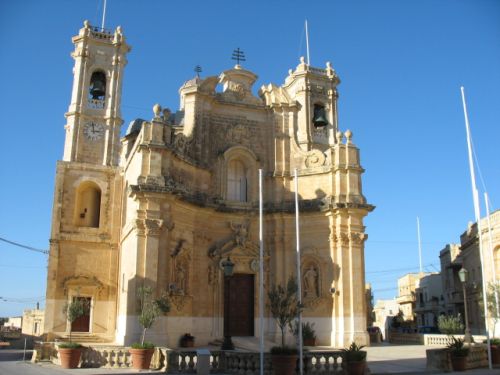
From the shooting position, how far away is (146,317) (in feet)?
62.3

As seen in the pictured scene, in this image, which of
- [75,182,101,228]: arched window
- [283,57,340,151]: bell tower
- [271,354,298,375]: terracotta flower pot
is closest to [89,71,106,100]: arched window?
[75,182,101,228]: arched window

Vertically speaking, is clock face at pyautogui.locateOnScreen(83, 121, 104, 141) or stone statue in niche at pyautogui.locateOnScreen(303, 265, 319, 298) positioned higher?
clock face at pyautogui.locateOnScreen(83, 121, 104, 141)

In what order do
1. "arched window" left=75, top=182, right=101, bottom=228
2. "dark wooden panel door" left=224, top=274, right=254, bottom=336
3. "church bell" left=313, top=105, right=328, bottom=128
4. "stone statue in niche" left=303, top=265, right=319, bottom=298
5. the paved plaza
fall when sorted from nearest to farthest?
1. the paved plaza
2. "dark wooden panel door" left=224, top=274, right=254, bottom=336
3. "stone statue in niche" left=303, top=265, right=319, bottom=298
4. "arched window" left=75, top=182, right=101, bottom=228
5. "church bell" left=313, top=105, right=328, bottom=128

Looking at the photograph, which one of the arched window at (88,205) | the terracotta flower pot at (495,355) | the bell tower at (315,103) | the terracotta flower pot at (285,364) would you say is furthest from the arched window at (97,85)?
the terracotta flower pot at (495,355)

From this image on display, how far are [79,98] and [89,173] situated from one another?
14.6ft

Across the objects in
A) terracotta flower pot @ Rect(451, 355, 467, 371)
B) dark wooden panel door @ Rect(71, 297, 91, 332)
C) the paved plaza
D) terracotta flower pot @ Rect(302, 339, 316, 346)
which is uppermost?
dark wooden panel door @ Rect(71, 297, 91, 332)

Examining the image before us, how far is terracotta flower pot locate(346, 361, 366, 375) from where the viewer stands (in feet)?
49.8

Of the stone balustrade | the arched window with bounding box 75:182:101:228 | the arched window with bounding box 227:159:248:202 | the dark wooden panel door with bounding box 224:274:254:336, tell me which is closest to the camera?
the stone balustrade

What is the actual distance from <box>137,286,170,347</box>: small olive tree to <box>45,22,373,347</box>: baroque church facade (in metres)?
1.34

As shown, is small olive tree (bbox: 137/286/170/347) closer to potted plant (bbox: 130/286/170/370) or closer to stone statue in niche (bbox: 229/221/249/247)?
potted plant (bbox: 130/286/170/370)

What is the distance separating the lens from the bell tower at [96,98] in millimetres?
29078

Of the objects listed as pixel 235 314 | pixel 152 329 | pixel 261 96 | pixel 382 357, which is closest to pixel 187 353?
pixel 152 329

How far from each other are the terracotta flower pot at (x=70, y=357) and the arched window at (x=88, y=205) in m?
12.0

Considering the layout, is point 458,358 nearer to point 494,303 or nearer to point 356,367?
point 356,367
